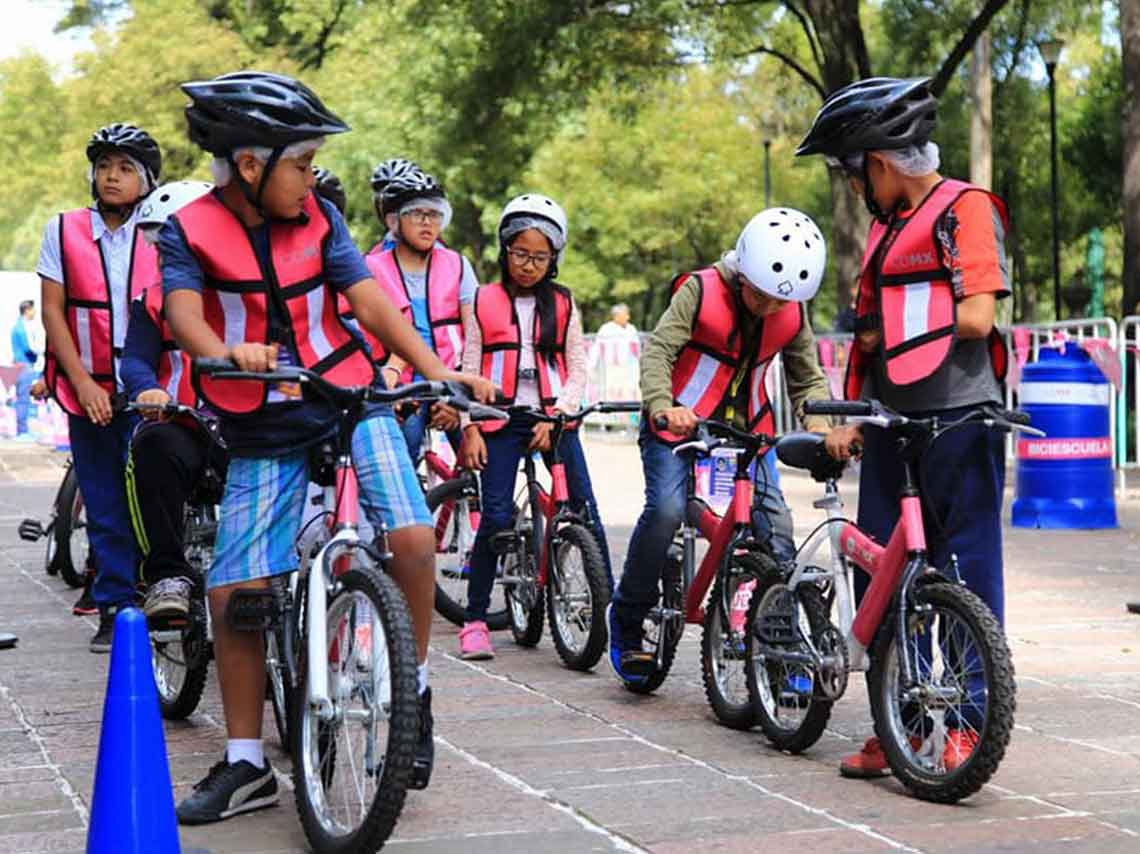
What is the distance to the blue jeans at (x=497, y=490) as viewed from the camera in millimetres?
8516

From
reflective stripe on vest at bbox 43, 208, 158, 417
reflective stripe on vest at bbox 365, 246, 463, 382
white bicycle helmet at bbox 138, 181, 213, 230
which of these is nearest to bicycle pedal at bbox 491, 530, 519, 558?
reflective stripe on vest at bbox 365, 246, 463, 382

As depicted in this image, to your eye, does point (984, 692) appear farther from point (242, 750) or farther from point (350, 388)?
point (242, 750)

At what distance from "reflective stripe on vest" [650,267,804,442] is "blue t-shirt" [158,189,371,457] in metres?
1.79

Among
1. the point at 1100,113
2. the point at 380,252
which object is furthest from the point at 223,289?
the point at 1100,113

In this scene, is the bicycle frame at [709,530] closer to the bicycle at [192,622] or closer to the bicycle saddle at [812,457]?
the bicycle saddle at [812,457]

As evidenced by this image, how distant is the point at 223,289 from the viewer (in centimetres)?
554

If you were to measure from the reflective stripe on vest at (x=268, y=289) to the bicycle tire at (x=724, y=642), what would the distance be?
1631 mm

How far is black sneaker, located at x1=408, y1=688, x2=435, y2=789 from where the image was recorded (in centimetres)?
501

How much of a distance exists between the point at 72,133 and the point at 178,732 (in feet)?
166

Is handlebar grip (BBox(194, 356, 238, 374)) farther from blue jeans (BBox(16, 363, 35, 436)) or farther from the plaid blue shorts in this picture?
blue jeans (BBox(16, 363, 35, 436))

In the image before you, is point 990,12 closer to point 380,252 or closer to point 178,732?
point 380,252

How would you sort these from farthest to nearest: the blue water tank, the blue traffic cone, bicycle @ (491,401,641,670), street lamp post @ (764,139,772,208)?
street lamp post @ (764,139,772,208) < the blue water tank < bicycle @ (491,401,641,670) < the blue traffic cone

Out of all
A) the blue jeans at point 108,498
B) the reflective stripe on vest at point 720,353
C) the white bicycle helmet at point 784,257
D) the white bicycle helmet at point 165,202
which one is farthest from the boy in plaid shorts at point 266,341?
the blue jeans at point 108,498

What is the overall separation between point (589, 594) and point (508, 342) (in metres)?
1.25
